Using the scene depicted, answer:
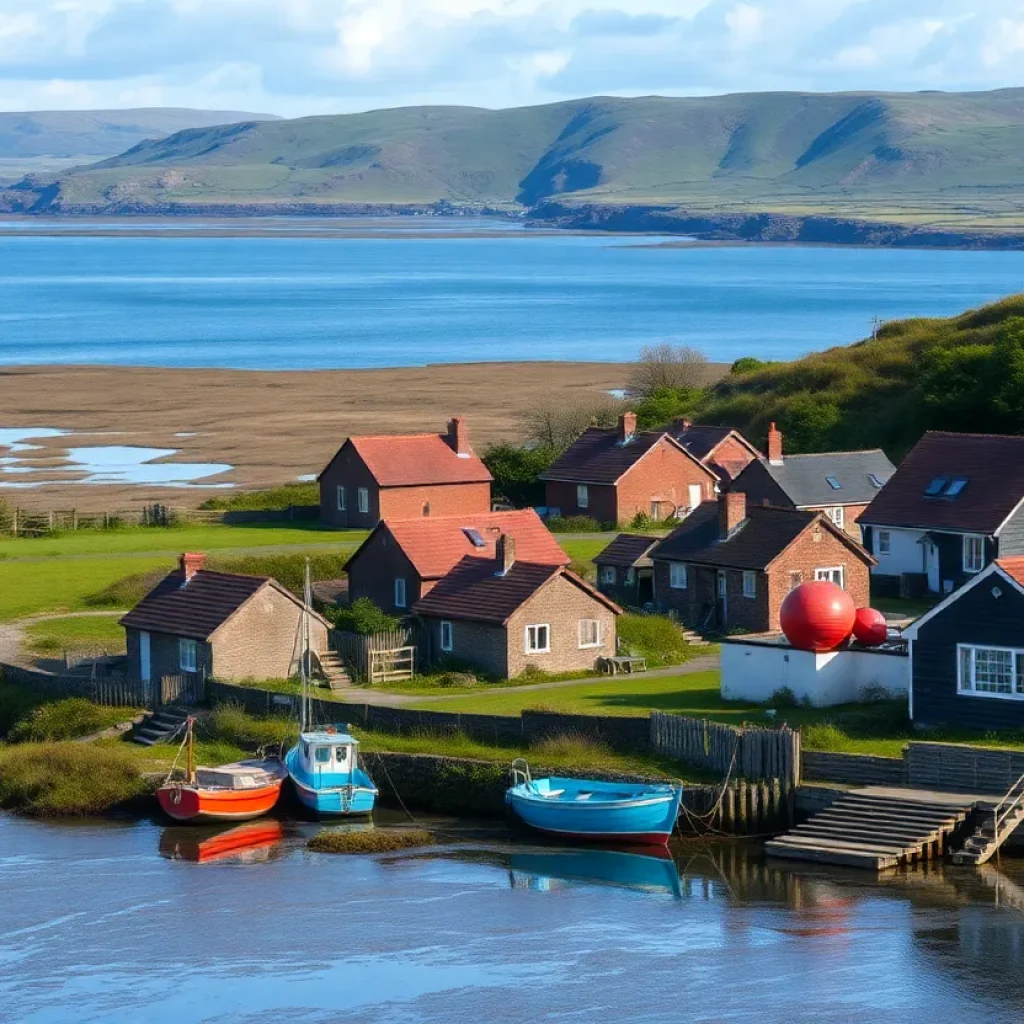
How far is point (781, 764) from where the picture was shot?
Answer: 141ft

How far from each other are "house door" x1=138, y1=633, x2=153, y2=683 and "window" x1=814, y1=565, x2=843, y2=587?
1828cm

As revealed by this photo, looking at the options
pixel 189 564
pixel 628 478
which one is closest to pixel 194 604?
pixel 189 564

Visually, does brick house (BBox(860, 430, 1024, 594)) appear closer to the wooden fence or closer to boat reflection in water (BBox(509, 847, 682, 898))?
the wooden fence

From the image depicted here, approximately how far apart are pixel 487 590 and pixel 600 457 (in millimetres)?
27980

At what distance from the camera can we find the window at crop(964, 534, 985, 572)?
208ft

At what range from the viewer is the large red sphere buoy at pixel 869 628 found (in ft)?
163

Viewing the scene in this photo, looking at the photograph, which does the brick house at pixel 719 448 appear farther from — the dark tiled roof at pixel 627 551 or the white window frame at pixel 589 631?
the white window frame at pixel 589 631

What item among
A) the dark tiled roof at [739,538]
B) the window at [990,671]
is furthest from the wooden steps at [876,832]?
the dark tiled roof at [739,538]

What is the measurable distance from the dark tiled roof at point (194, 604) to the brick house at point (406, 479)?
23857 mm

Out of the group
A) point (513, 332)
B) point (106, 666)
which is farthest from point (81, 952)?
point (513, 332)

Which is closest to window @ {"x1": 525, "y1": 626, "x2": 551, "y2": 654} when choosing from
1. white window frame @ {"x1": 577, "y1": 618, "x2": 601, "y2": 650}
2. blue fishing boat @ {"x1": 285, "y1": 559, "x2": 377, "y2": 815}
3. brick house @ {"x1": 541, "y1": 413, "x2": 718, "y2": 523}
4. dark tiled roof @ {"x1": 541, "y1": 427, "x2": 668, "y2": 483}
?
white window frame @ {"x1": 577, "y1": 618, "x2": 601, "y2": 650}

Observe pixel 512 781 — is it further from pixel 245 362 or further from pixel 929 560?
pixel 245 362

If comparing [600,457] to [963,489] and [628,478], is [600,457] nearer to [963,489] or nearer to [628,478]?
[628,478]

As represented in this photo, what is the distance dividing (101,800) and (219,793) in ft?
11.3
